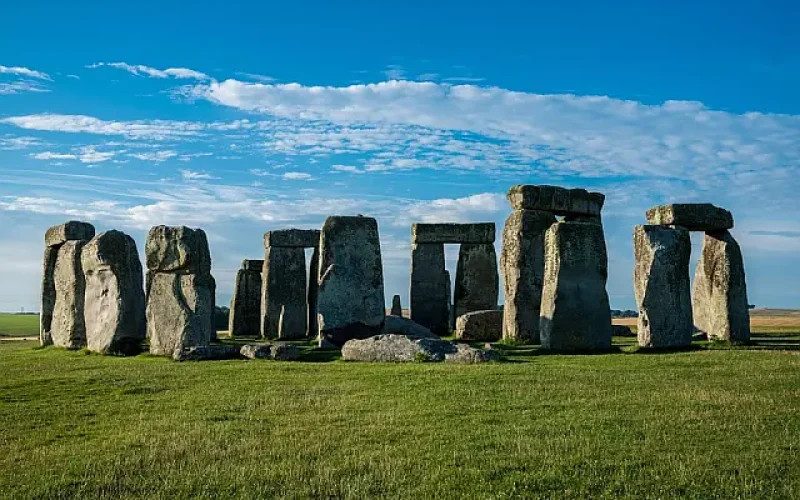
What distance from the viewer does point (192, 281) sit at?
19.3 meters

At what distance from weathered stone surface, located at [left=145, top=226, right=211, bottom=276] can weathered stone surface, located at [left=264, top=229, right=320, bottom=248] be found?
979 centimetres

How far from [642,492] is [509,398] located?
4273mm

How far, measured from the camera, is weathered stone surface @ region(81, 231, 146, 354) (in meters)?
20.3

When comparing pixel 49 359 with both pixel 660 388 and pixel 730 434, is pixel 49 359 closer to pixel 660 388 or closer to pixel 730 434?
pixel 660 388

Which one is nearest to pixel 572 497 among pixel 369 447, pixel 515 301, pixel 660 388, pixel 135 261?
pixel 369 447

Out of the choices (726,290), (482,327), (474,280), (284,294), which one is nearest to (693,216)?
(726,290)

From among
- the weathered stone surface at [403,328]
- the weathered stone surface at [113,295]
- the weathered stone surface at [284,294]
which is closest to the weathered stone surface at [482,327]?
the weathered stone surface at [403,328]

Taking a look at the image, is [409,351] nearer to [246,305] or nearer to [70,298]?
[70,298]

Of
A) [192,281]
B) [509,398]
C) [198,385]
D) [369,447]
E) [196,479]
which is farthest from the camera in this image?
[192,281]

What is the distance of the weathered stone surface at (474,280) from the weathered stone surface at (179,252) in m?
11.8

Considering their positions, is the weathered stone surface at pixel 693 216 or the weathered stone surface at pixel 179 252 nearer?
the weathered stone surface at pixel 179 252

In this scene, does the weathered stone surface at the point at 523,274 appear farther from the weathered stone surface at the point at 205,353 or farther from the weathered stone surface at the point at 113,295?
the weathered stone surface at the point at 113,295

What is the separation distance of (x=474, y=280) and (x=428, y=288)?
5.22 ft

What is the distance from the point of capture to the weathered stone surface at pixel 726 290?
20828mm
